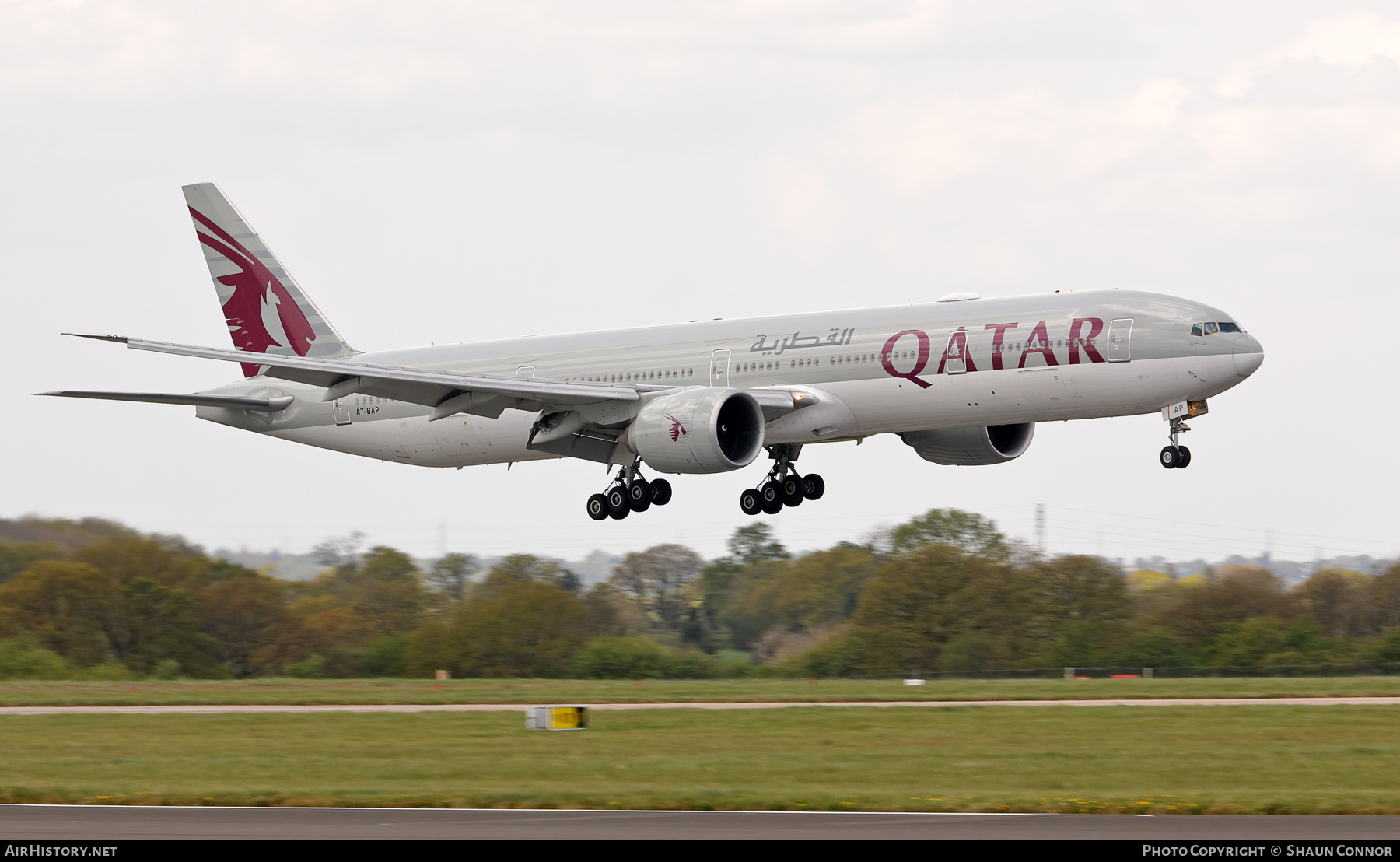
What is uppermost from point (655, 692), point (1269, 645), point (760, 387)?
point (760, 387)

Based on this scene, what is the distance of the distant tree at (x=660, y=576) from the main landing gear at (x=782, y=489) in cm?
3718

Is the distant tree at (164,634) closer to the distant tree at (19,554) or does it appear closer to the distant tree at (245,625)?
the distant tree at (245,625)

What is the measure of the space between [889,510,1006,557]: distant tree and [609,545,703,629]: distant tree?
34.9 ft

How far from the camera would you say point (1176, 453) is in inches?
1524

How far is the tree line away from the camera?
62156 mm

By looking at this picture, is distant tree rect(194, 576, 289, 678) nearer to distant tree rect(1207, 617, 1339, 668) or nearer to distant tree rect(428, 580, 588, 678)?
distant tree rect(428, 580, 588, 678)

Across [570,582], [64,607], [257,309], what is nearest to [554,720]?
[257,309]

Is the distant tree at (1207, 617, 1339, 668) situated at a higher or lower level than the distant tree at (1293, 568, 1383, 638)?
lower

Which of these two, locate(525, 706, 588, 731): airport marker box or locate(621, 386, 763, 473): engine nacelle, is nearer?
locate(525, 706, 588, 731): airport marker box

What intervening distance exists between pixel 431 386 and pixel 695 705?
9963 mm

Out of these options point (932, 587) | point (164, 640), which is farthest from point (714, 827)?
point (932, 587)

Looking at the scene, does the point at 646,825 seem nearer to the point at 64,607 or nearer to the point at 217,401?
the point at 217,401

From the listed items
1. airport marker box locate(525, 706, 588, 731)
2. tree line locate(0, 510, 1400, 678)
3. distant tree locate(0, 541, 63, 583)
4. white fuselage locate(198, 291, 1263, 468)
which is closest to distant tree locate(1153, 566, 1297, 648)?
tree line locate(0, 510, 1400, 678)

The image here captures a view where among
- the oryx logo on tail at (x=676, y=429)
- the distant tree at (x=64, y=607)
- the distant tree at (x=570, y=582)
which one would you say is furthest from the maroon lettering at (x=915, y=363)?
the distant tree at (x=64, y=607)
